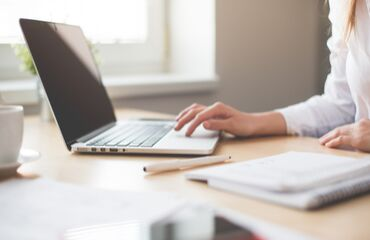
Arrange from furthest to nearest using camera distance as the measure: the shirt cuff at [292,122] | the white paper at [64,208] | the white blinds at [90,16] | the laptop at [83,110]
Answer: the white blinds at [90,16]
the shirt cuff at [292,122]
the laptop at [83,110]
the white paper at [64,208]

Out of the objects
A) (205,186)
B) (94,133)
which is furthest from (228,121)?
(205,186)

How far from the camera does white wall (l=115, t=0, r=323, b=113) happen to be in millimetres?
1781

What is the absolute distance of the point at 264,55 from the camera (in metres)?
1.90

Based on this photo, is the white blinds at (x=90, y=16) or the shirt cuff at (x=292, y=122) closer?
the shirt cuff at (x=292, y=122)

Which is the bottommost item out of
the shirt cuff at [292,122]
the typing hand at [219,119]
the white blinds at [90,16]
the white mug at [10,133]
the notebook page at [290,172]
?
the shirt cuff at [292,122]

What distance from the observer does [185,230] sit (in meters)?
0.45

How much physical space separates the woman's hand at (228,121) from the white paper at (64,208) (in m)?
0.39

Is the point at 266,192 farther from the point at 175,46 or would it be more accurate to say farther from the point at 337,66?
the point at 175,46

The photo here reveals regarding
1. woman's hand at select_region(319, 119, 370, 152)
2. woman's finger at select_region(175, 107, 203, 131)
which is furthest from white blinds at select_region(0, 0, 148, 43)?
woman's hand at select_region(319, 119, 370, 152)

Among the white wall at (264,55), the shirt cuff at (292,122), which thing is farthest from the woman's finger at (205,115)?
the white wall at (264,55)

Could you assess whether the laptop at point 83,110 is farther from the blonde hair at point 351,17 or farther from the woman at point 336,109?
the blonde hair at point 351,17

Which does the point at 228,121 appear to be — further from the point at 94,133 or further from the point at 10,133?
the point at 10,133

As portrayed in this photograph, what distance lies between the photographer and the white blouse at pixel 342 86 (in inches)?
41.1

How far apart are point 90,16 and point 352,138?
1106 millimetres
